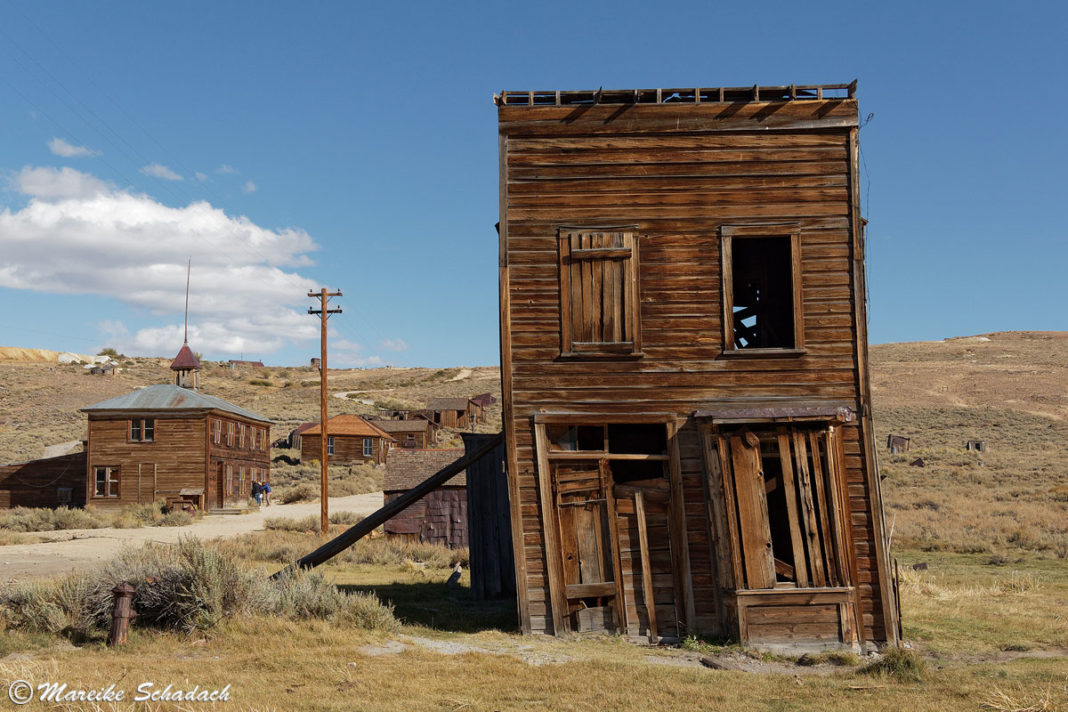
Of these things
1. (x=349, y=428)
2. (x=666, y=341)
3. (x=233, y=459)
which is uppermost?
(x=666, y=341)

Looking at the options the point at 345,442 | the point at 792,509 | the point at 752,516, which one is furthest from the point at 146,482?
the point at 792,509

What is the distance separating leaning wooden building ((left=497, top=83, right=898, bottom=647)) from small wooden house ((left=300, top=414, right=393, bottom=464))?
4597 cm

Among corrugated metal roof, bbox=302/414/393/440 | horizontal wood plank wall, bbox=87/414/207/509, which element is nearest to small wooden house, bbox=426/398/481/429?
corrugated metal roof, bbox=302/414/393/440

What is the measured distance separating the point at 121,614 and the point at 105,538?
20.0 m

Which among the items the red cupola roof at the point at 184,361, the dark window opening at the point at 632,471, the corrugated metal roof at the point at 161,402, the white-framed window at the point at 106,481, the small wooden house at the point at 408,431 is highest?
the red cupola roof at the point at 184,361

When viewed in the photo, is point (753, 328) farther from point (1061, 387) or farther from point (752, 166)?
point (1061, 387)

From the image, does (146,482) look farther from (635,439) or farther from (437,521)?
(635,439)

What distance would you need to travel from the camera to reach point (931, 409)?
69.6m

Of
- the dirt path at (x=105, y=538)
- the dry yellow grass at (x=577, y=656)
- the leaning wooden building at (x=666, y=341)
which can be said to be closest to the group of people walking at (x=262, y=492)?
the dirt path at (x=105, y=538)

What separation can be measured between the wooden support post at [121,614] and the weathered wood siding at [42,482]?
103 feet

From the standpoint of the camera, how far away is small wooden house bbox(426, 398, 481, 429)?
67.8 m

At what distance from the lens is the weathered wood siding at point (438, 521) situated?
23469mm

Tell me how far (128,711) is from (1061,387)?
8558cm

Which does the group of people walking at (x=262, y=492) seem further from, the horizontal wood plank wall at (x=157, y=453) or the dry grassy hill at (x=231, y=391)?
the dry grassy hill at (x=231, y=391)
